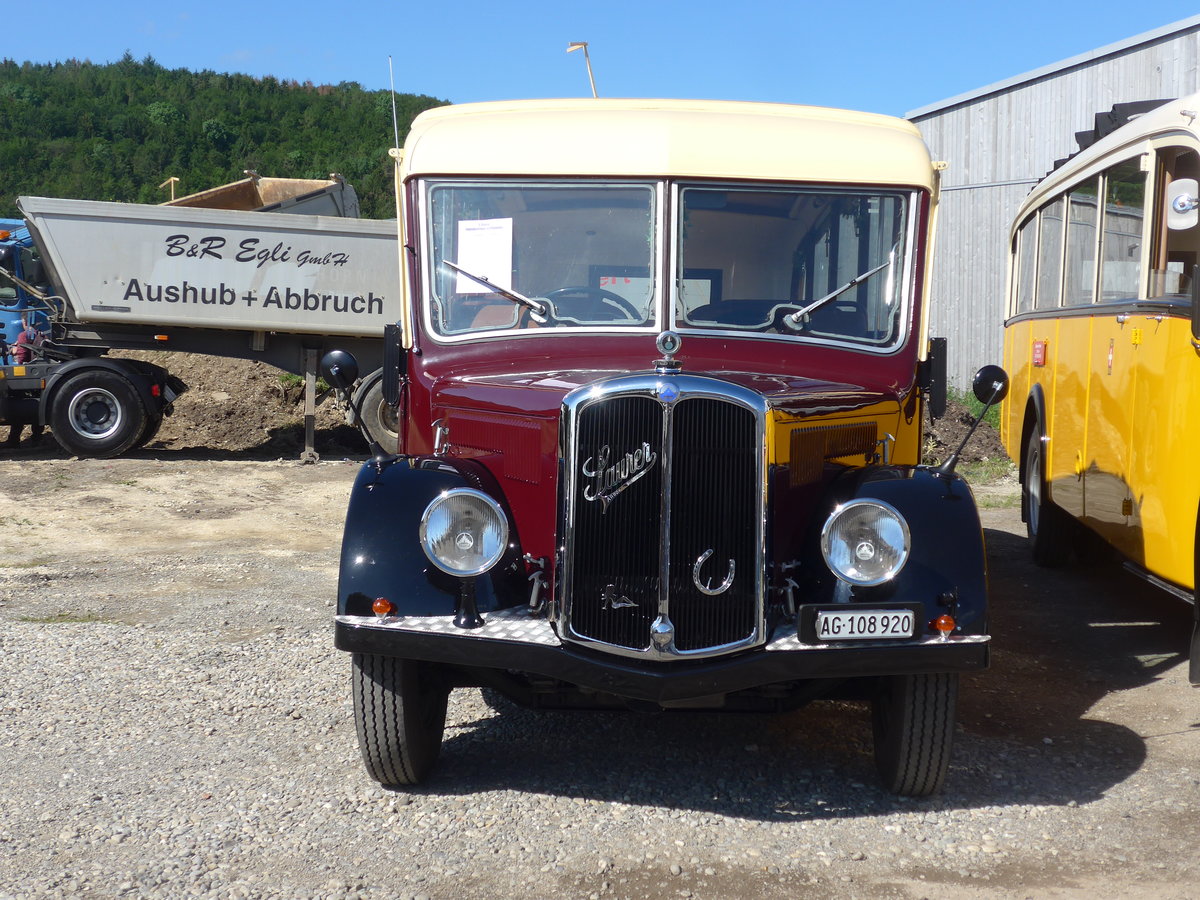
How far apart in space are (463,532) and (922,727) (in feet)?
5.22

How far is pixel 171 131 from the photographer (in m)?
50.2

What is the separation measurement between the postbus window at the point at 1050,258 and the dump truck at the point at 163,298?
745cm

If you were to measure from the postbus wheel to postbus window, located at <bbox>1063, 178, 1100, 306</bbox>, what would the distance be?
3.82ft

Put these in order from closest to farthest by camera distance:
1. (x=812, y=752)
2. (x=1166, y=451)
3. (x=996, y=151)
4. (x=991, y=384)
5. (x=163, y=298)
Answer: (x=991, y=384) < (x=812, y=752) < (x=1166, y=451) < (x=163, y=298) < (x=996, y=151)

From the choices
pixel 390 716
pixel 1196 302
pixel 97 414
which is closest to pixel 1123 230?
pixel 1196 302

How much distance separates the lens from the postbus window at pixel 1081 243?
6.65m

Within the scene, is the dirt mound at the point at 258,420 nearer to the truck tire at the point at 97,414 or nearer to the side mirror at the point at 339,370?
the truck tire at the point at 97,414

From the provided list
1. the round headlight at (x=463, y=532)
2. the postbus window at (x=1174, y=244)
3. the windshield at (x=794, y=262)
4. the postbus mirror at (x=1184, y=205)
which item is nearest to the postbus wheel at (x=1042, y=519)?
the postbus window at (x=1174, y=244)

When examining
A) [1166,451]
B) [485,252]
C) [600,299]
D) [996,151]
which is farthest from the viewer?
[996,151]

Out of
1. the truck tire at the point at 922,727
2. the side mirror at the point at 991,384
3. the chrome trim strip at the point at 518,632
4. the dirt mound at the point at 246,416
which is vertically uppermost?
the side mirror at the point at 991,384

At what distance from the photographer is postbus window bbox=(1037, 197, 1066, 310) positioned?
299 inches

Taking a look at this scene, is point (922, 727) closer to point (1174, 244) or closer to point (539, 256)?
point (539, 256)

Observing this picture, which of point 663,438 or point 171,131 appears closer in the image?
point 663,438

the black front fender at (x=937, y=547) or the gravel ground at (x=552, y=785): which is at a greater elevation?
the black front fender at (x=937, y=547)
